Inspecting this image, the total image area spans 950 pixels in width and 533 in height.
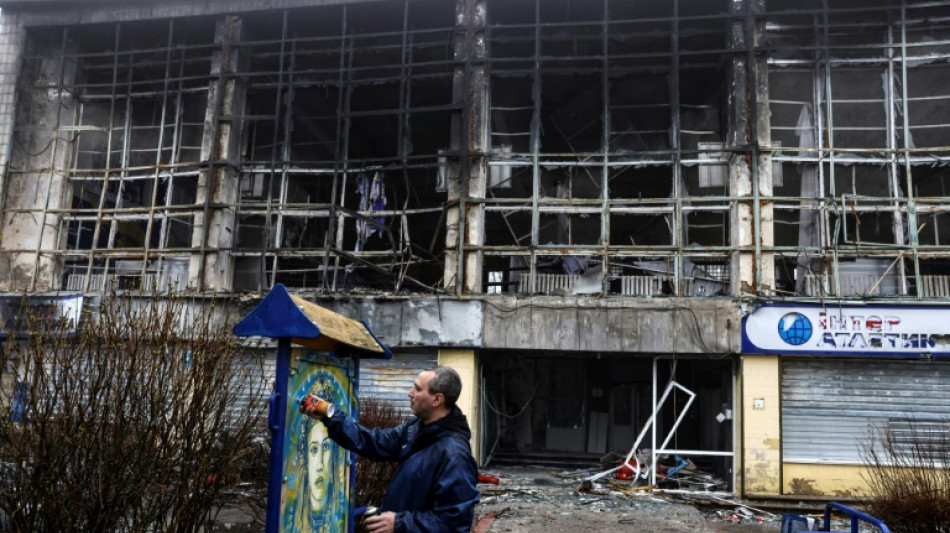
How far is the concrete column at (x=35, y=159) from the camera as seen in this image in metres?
18.4

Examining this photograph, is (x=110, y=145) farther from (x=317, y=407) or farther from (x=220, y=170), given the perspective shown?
(x=317, y=407)

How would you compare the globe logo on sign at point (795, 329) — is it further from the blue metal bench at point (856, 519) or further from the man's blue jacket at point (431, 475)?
the man's blue jacket at point (431, 475)

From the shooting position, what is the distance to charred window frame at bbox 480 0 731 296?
1623cm

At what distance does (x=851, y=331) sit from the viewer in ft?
48.1

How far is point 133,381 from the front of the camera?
5.00 m

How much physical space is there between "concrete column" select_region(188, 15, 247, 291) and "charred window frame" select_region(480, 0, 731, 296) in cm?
617

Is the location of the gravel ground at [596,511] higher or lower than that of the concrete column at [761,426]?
lower

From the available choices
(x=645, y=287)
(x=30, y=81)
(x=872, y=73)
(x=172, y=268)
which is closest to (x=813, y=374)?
(x=645, y=287)

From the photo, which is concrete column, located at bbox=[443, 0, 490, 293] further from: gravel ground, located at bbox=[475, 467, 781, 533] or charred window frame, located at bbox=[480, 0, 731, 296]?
gravel ground, located at bbox=[475, 467, 781, 533]

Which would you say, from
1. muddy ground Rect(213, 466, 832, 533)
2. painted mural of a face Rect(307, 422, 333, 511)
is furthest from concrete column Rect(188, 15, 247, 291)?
painted mural of a face Rect(307, 422, 333, 511)

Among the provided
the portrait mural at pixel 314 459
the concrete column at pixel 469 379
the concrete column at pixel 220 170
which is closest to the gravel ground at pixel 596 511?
the concrete column at pixel 469 379

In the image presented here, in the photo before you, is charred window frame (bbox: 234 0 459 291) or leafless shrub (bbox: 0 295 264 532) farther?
charred window frame (bbox: 234 0 459 291)

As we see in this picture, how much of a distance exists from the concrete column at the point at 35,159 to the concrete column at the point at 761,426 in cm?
1703

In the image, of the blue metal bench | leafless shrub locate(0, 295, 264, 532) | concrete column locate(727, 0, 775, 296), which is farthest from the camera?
concrete column locate(727, 0, 775, 296)
